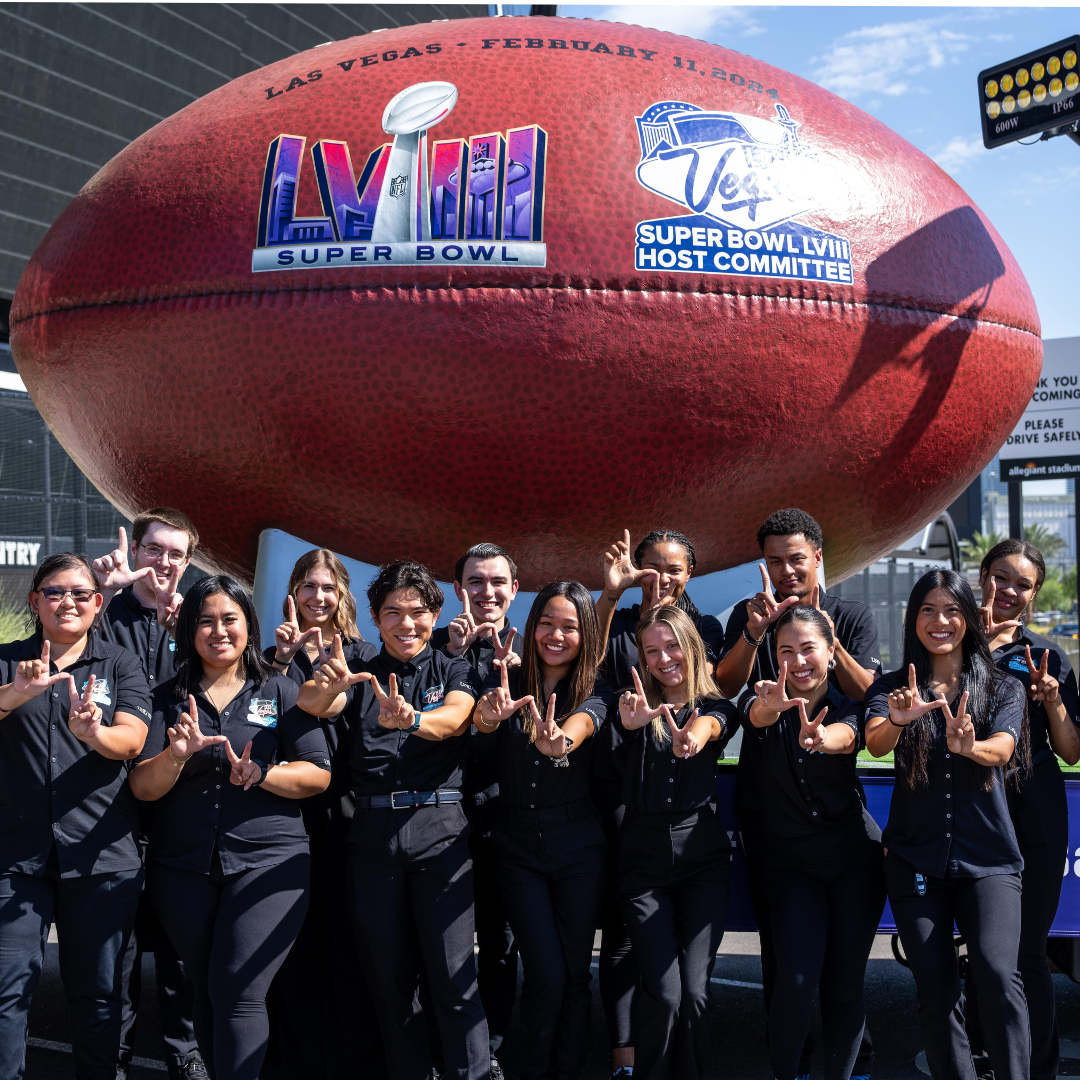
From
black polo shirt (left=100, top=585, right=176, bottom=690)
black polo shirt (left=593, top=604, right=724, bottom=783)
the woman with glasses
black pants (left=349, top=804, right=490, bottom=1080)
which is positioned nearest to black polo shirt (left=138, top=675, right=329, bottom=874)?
the woman with glasses

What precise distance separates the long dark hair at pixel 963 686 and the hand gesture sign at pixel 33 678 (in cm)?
234

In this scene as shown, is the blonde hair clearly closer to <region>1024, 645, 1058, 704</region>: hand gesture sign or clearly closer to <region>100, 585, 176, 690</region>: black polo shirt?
<region>1024, 645, 1058, 704</region>: hand gesture sign

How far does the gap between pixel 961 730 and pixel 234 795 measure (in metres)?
1.97

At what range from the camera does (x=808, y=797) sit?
3.29 metres

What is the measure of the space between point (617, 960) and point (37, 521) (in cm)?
1903

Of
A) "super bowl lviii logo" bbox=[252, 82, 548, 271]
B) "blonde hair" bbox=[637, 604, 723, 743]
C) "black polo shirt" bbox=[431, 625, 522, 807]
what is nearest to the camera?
"blonde hair" bbox=[637, 604, 723, 743]

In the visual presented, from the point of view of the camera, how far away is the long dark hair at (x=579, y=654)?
3.37 m

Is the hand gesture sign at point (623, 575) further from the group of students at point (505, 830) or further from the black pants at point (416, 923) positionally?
the black pants at point (416, 923)

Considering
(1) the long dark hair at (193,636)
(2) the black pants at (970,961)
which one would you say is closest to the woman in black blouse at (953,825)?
(2) the black pants at (970,961)

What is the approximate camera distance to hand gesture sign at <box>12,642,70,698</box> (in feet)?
9.85

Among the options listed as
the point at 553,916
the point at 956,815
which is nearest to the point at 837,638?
the point at 956,815

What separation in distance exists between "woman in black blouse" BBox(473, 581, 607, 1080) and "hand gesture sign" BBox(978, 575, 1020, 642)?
4.33 feet

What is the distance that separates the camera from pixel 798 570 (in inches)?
146

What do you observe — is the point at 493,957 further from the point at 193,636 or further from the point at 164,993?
the point at 193,636
